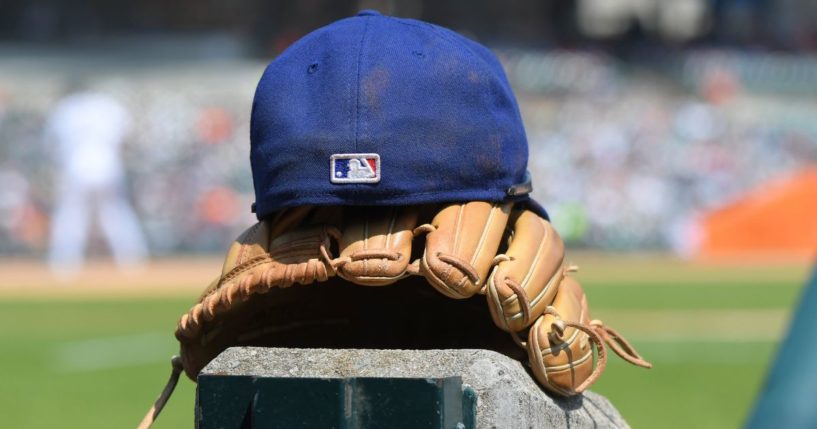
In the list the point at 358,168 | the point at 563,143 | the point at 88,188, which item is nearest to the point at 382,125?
the point at 358,168

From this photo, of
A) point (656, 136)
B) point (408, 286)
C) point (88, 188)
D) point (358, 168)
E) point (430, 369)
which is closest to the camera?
point (430, 369)

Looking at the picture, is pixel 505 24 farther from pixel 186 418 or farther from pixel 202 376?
pixel 202 376

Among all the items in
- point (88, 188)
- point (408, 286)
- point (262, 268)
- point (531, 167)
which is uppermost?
point (262, 268)

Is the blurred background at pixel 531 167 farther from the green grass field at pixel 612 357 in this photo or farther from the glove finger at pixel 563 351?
the glove finger at pixel 563 351

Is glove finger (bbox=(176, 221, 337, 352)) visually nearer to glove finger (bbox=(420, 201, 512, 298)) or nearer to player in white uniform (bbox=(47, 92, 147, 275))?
glove finger (bbox=(420, 201, 512, 298))

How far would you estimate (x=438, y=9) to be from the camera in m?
22.6

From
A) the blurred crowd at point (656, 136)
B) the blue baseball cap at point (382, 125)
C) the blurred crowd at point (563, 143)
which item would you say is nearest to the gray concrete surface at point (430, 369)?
the blue baseball cap at point (382, 125)

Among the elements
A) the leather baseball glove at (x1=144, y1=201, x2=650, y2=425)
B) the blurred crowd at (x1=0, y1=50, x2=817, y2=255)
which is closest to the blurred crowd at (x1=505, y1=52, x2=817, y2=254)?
the blurred crowd at (x1=0, y1=50, x2=817, y2=255)

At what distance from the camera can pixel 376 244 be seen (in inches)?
79.2

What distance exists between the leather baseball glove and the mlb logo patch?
0.27 ft

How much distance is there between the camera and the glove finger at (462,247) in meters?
1.97

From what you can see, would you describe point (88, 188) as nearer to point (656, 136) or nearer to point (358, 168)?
point (656, 136)

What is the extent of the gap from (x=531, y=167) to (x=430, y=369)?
16.4 metres

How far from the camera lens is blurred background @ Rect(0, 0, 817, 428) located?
29.4 feet
